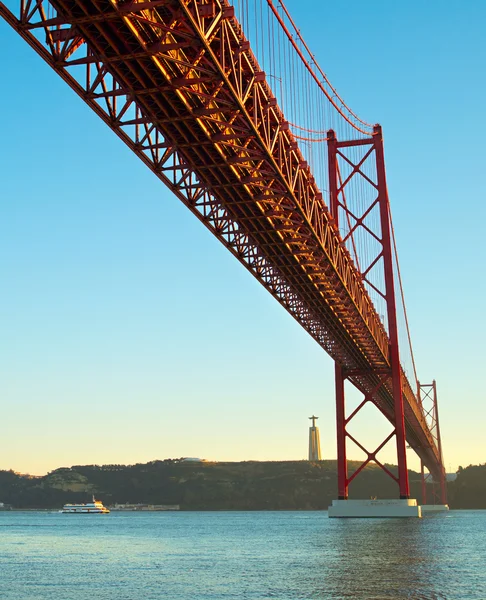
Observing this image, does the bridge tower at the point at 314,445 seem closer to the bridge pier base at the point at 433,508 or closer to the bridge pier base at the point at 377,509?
the bridge pier base at the point at 433,508

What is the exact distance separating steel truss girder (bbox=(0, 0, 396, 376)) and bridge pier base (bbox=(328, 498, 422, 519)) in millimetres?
17792

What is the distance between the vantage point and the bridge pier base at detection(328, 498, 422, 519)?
41750mm

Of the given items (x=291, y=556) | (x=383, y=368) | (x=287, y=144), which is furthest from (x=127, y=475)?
(x=287, y=144)

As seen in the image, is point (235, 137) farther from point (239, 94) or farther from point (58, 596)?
point (58, 596)

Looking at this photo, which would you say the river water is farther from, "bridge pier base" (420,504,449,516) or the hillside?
the hillside

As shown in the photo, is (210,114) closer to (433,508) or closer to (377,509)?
(377,509)

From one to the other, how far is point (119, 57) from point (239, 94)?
2.22 m

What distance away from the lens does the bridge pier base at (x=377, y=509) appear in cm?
4175

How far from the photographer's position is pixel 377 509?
1650 inches

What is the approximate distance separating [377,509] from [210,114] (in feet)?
101

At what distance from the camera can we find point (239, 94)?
14391 mm

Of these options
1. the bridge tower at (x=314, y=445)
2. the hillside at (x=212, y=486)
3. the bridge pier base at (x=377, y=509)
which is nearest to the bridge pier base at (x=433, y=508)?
the hillside at (x=212, y=486)

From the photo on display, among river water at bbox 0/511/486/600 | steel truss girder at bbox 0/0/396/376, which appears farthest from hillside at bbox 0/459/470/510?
steel truss girder at bbox 0/0/396/376

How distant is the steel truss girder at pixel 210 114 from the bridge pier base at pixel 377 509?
17792mm
